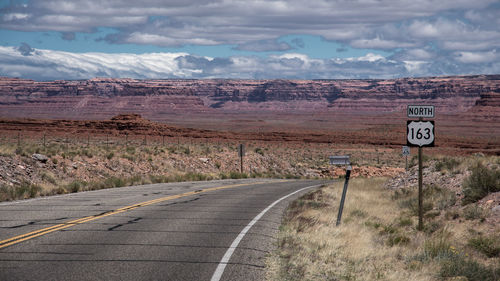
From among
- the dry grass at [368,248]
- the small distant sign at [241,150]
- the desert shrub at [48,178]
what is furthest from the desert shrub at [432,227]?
the small distant sign at [241,150]

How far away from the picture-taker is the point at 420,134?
12711mm

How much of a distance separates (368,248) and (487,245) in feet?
9.19

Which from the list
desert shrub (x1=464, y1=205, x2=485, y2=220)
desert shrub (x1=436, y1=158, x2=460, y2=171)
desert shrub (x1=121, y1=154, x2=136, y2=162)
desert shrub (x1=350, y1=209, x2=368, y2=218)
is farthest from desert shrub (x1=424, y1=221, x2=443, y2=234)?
desert shrub (x1=121, y1=154, x2=136, y2=162)

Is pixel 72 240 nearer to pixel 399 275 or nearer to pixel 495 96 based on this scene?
pixel 399 275

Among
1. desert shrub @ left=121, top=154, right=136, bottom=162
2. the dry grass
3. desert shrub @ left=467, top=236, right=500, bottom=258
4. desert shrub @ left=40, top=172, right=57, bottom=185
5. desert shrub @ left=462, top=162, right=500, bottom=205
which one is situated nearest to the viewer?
the dry grass

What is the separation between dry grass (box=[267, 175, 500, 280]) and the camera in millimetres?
8648

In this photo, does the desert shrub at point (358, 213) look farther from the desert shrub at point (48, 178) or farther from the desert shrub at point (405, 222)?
the desert shrub at point (48, 178)

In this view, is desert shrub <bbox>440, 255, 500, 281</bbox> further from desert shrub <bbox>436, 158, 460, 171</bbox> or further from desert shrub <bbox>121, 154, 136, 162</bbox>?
desert shrub <bbox>121, 154, 136, 162</bbox>

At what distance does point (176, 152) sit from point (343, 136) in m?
63.0

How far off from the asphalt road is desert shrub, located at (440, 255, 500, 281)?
3.14 meters

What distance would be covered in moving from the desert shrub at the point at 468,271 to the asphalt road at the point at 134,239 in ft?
10.3

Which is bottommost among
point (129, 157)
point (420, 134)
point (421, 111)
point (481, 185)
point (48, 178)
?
point (48, 178)

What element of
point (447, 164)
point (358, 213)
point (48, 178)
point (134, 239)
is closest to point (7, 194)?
point (48, 178)

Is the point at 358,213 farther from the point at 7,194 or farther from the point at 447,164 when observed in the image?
the point at 7,194
